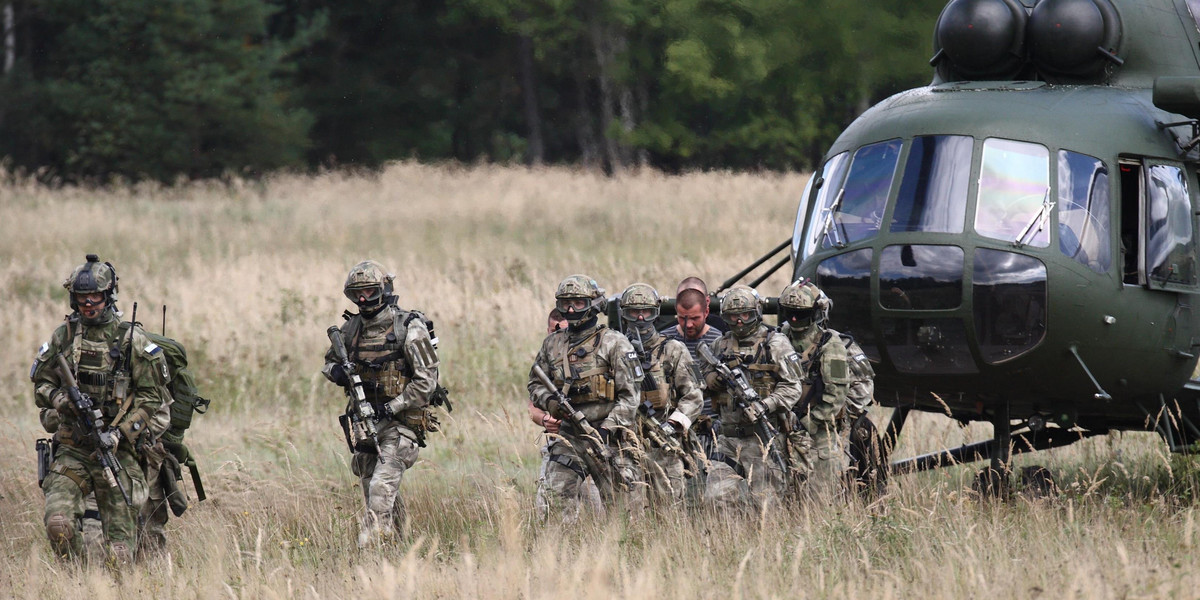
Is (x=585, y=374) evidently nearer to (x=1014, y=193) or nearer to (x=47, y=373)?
(x=1014, y=193)

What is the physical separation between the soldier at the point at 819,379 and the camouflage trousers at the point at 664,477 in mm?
752

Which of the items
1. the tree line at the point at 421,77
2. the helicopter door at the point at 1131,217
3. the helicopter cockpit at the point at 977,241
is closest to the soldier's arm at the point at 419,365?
the helicopter cockpit at the point at 977,241

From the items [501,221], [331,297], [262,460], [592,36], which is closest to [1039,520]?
[262,460]

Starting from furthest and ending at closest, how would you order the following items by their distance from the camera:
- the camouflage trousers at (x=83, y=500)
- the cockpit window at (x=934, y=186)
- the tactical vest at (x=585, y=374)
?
the tactical vest at (x=585, y=374), the cockpit window at (x=934, y=186), the camouflage trousers at (x=83, y=500)

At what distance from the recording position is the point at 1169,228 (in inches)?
316

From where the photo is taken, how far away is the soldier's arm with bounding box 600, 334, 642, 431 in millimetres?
7750

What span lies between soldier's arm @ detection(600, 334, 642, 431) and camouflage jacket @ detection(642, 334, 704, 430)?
0.61ft

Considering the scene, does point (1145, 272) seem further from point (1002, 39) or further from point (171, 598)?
point (171, 598)

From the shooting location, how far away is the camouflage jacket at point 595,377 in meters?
7.79

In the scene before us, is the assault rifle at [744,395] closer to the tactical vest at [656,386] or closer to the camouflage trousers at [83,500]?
the tactical vest at [656,386]

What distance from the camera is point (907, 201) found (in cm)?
787

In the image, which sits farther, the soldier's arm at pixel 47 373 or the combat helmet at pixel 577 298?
the combat helmet at pixel 577 298

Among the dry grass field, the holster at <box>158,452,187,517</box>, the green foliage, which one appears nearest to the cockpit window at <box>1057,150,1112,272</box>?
the dry grass field

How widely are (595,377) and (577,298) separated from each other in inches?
17.8
